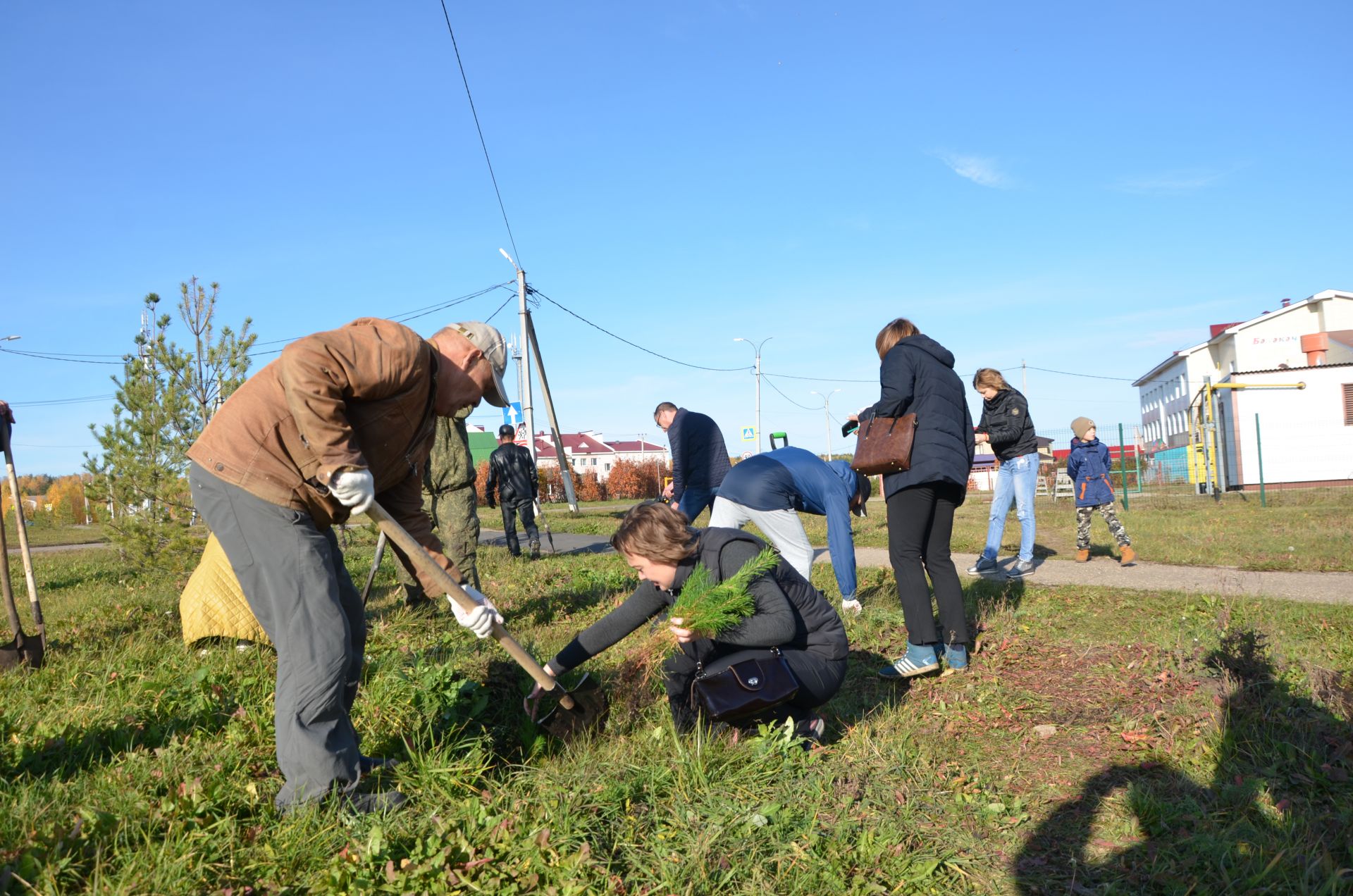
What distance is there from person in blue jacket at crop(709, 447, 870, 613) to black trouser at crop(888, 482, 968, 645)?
3.50 feet

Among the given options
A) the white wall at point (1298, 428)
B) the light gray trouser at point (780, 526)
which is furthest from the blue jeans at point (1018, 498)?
the white wall at point (1298, 428)

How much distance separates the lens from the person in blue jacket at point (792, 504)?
5.90m

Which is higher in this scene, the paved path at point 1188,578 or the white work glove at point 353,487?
the white work glove at point 353,487

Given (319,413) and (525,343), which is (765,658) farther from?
(525,343)

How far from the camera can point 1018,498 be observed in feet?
27.4

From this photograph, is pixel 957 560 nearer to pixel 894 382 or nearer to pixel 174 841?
pixel 894 382

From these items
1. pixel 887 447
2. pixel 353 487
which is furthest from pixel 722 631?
pixel 887 447

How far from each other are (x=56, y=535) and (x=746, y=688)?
88.5 feet

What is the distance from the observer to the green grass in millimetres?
19748

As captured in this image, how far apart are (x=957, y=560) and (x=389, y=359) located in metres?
7.71

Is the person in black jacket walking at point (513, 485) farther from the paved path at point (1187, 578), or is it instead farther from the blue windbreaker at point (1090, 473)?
the blue windbreaker at point (1090, 473)

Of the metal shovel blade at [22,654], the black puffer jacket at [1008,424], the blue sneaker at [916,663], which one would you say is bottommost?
the blue sneaker at [916,663]

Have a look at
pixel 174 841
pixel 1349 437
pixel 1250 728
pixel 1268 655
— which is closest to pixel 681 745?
pixel 174 841

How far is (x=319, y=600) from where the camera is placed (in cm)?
273
